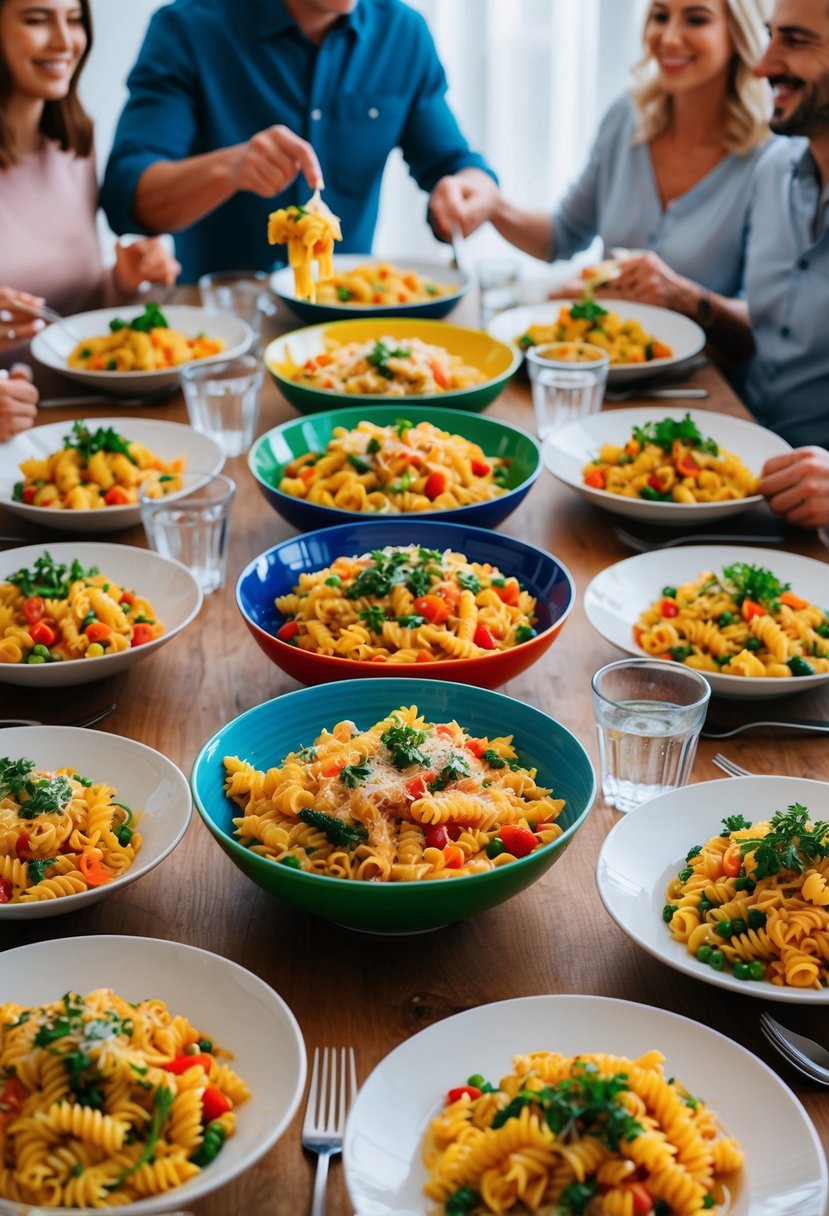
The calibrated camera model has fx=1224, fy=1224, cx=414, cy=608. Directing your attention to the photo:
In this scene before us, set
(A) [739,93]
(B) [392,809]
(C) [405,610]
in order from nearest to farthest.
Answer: (B) [392,809]
(C) [405,610]
(A) [739,93]

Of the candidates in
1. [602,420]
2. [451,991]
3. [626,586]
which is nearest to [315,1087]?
[451,991]

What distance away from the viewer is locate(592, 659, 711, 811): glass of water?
2.14 m

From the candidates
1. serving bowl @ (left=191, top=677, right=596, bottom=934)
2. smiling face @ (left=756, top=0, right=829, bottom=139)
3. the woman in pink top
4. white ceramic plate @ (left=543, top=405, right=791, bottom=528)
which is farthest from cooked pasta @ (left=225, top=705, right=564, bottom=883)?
smiling face @ (left=756, top=0, right=829, bottom=139)

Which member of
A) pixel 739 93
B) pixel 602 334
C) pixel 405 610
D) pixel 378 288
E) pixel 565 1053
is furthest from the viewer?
pixel 739 93

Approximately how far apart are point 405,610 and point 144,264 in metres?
3.03

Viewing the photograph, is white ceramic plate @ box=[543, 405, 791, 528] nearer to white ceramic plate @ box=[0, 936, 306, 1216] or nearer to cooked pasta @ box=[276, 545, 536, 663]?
cooked pasta @ box=[276, 545, 536, 663]

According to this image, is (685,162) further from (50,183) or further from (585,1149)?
(585,1149)

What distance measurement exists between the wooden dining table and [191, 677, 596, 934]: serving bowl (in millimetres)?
61

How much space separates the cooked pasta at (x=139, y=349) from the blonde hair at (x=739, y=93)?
7.88 ft

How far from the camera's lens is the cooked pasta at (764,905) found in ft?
5.56

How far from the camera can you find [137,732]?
2.43 metres

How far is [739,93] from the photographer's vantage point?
5039 mm

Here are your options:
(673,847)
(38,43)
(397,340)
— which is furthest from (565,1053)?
(38,43)

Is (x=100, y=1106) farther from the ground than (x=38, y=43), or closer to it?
closer to it
